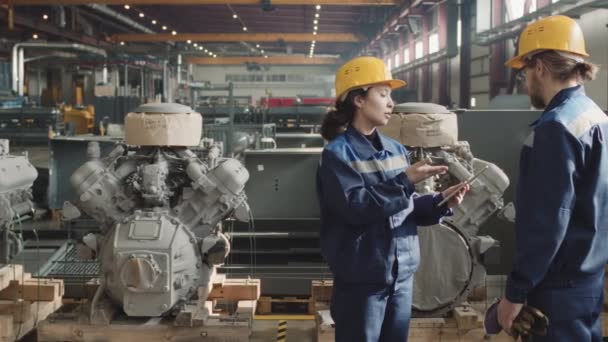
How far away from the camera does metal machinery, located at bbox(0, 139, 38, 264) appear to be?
4.03 meters

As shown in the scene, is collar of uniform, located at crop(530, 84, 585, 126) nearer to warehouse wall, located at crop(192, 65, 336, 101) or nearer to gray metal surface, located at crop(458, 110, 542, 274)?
gray metal surface, located at crop(458, 110, 542, 274)

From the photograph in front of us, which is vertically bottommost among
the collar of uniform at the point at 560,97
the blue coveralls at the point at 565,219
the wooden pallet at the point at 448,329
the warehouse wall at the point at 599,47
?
the wooden pallet at the point at 448,329

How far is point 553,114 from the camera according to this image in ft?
6.96

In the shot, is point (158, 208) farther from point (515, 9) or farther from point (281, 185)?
point (515, 9)

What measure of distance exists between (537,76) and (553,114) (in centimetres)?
20

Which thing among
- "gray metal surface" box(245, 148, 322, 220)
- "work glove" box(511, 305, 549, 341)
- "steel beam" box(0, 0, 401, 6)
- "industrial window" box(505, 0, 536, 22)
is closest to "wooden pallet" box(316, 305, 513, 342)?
"work glove" box(511, 305, 549, 341)

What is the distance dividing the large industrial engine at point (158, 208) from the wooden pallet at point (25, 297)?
632 millimetres

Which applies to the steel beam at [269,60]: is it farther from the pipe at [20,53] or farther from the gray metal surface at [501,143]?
the gray metal surface at [501,143]

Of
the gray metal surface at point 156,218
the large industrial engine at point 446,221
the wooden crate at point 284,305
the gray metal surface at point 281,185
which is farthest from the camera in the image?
the gray metal surface at point 281,185

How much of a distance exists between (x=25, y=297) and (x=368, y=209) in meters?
2.83

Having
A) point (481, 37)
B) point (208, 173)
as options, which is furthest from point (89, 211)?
point (481, 37)

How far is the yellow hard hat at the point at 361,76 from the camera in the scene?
2.58 m

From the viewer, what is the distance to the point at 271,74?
32.8 metres

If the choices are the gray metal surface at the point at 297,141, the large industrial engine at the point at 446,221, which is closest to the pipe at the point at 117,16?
the gray metal surface at the point at 297,141
